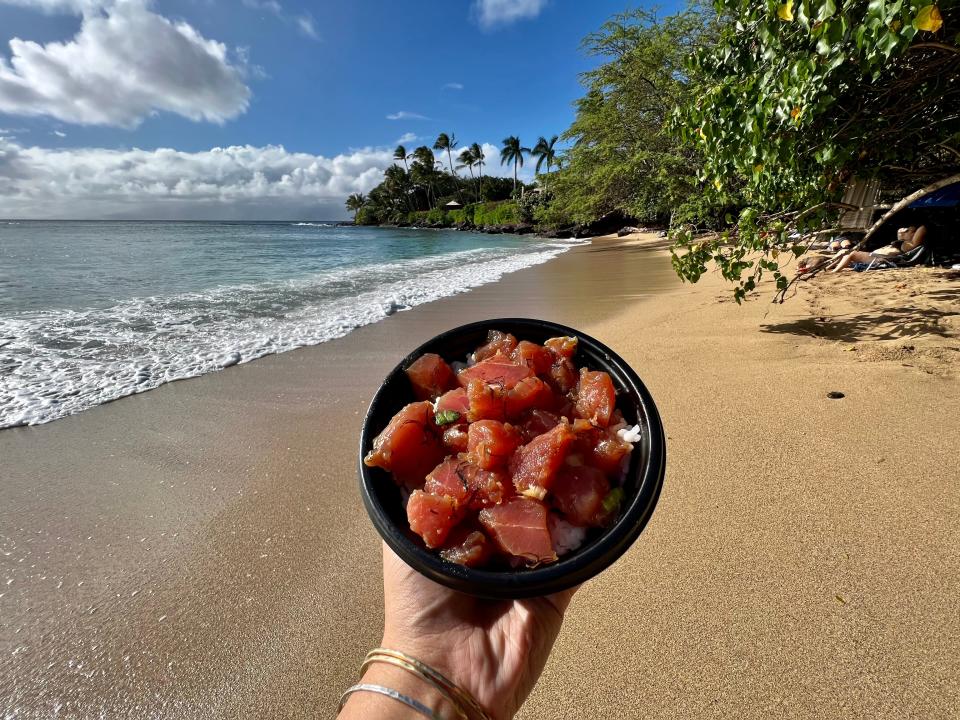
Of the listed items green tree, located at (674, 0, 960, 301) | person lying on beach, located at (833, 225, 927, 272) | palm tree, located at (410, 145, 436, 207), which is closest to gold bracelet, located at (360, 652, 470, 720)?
green tree, located at (674, 0, 960, 301)

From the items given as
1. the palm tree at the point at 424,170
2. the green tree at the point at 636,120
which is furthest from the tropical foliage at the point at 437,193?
the green tree at the point at 636,120

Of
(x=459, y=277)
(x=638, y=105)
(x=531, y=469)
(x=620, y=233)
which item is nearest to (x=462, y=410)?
(x=531, y=469)

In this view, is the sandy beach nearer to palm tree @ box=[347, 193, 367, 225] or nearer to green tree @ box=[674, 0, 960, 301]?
green tree @ box=[674, 0, 960, 301]

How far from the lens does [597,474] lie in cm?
112

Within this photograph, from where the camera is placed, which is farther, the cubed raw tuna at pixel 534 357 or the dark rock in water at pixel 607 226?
the dark rock in water at pixel 607 226

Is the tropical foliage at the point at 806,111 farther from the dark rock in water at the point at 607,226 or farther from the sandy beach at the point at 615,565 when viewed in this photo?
the dark rock in water at the point at 607,226

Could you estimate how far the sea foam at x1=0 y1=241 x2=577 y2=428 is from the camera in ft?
13.4

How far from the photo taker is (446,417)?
1212mm

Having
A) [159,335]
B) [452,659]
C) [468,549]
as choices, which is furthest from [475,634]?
[159,335]

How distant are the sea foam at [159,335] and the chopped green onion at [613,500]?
15.1 feet

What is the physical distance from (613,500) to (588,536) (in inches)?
4.4

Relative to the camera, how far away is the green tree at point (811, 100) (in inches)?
76.1

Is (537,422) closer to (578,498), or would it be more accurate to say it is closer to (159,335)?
(578,498)

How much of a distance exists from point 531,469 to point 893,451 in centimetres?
232
